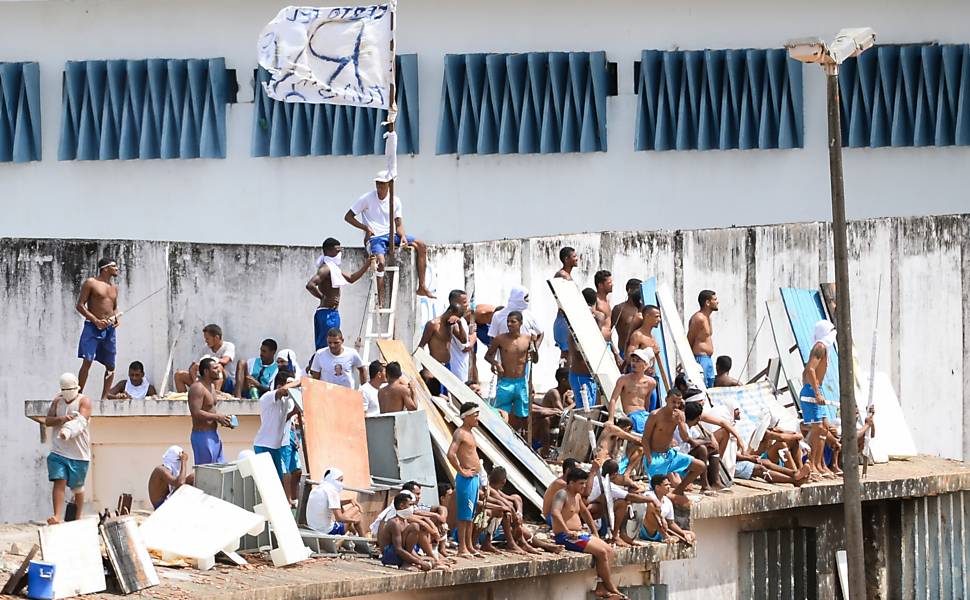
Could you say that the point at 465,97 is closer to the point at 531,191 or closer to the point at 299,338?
the point at 531,191

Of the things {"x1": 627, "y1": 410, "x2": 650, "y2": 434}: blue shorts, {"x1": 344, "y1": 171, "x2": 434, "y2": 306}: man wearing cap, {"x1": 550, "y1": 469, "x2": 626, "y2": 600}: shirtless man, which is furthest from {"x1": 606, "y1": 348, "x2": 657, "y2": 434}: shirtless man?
{"x1": 344, "y1": 171, "x2": 434, "y2": 306}: man wearing cap

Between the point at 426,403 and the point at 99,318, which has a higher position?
the point at 99,318

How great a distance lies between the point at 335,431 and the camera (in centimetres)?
1560

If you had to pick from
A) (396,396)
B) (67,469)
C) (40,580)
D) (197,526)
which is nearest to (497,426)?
(396,396)

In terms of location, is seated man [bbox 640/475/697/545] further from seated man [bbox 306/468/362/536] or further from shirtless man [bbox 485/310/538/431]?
seated man [bbox 306/468/362/536]

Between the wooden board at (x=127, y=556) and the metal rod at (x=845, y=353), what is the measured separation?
242 inches

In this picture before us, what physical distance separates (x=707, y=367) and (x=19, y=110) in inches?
414

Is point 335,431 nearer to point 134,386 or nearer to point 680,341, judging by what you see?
point 134,386

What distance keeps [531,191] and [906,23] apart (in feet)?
17.8

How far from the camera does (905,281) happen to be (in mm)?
21484

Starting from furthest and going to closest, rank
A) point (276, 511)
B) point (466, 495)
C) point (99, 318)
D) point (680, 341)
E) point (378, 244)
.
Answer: point (680, 341)
point (378, 244)
point (99, 318)
point (466, 495)
point (276, 511)

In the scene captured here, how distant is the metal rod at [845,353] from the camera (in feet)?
50.5

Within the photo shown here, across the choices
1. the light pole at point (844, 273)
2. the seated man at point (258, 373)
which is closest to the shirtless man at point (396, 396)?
the seated man at point (258, 373)

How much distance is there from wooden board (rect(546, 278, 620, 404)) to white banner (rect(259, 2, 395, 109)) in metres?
2.58
